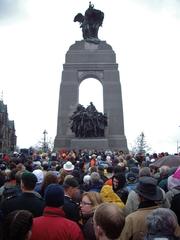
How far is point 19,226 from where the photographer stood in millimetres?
3398

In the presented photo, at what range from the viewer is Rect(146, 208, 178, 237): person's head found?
3688 mm

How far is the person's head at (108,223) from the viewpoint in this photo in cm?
353

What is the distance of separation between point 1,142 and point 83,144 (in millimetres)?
43095

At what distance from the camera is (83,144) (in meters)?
33.8

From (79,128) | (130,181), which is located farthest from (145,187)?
(79,128)

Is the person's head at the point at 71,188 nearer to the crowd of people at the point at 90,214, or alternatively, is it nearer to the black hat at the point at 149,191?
the crowd of people at the point at 90,214

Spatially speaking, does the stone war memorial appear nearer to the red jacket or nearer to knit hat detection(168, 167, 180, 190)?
knit hat detection(168, 167, 180, 190)

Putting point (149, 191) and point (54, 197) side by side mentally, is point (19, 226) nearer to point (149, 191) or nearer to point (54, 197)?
point (54, 197)

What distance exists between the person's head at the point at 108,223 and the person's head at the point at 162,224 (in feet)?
0.96

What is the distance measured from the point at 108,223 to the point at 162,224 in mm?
473

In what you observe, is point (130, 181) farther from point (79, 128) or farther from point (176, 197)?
point (79, 128)

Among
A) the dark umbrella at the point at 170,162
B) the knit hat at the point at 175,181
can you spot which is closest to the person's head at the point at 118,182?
the knit hat at the point at 175,181

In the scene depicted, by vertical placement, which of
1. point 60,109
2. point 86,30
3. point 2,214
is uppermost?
point 86,30

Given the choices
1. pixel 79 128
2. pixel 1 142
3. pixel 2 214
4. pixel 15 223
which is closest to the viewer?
pixel 15 223
